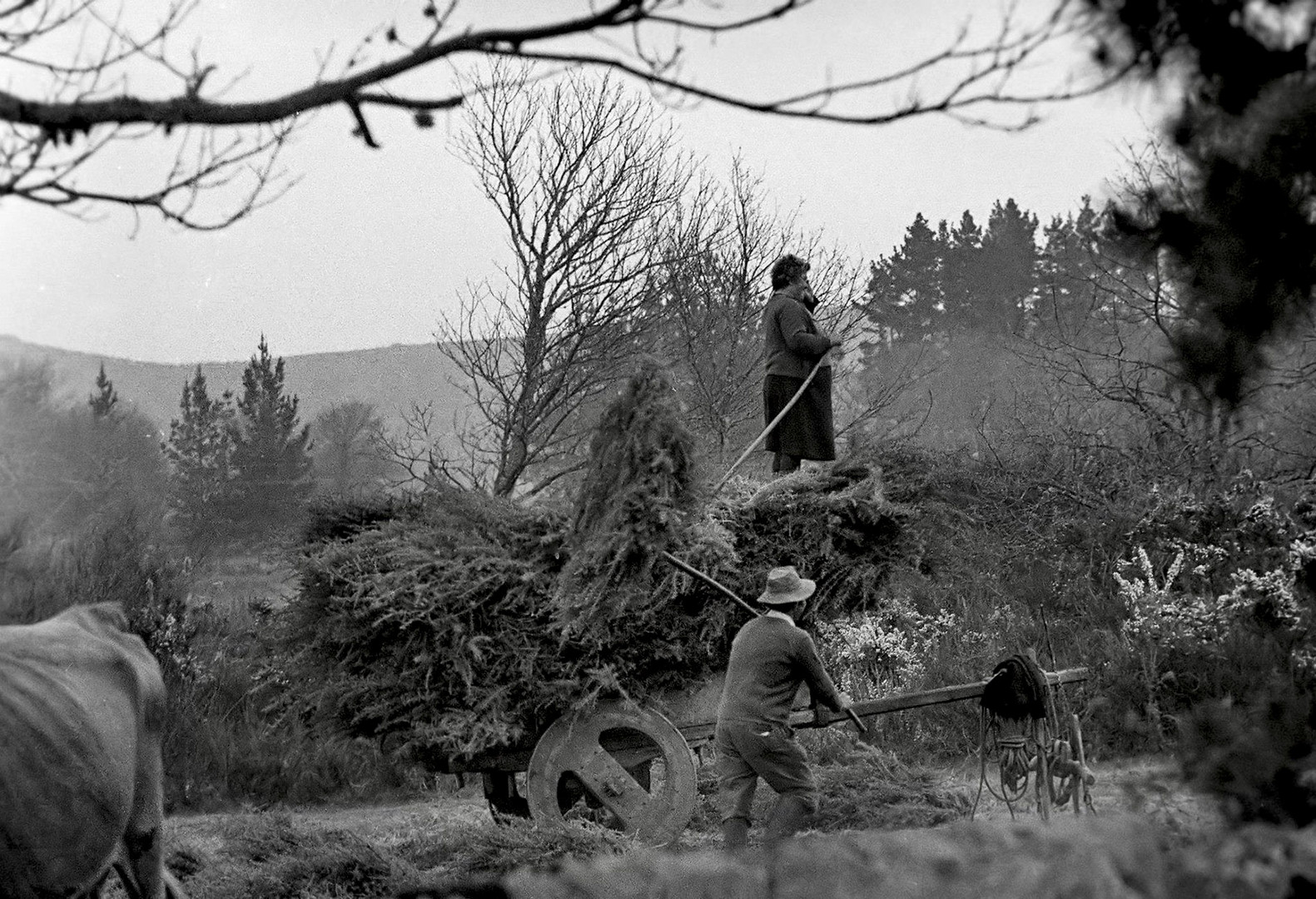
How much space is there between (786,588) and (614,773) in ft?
5.23

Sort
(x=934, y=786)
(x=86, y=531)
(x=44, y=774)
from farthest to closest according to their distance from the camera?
(x=86, y=531), (x=934, y=786), (x=44, y=774)

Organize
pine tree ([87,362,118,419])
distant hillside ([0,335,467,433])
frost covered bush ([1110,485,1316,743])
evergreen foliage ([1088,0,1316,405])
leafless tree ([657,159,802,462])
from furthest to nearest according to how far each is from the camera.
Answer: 1. distant hillside ([0,335,467,433])
2. pine tree ([87,362,118,419])
3. leafless tree ([657,159,802,462])
4. frost covered bush ([1110,485,1316,743])
5. evergreen foliage ([1088,0,1316,405])

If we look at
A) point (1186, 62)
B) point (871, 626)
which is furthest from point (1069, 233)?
point (1186, 62)

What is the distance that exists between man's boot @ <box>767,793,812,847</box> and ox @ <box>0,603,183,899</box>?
3175 millimetres

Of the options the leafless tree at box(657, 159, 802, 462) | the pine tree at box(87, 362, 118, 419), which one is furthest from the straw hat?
the pine tree at box(87, 362, 118, 419)

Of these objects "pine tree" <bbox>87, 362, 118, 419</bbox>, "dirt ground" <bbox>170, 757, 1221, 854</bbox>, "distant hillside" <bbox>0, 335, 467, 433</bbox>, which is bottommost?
"dirt ground" <bbox>170, 757, 1221, 854</bbox>

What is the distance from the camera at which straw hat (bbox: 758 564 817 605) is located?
7016 millimetres

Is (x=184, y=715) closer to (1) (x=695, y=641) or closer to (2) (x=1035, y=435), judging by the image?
(1) (x=695, y=641)

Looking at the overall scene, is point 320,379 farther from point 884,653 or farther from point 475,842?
point 475,842

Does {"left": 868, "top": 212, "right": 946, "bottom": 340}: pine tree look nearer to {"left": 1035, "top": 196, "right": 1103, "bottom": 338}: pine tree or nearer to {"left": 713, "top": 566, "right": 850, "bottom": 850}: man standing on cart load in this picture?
{"left": 1035, "top": 196, "right": 1103, "bottom": 338}: pine tree

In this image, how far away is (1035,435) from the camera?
642 inches

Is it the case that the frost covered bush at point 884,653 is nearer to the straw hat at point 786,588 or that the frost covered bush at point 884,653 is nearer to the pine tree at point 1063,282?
the straw hat at point 786,588

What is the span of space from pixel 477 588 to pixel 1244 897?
5.93 metres

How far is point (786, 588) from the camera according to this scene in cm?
707
